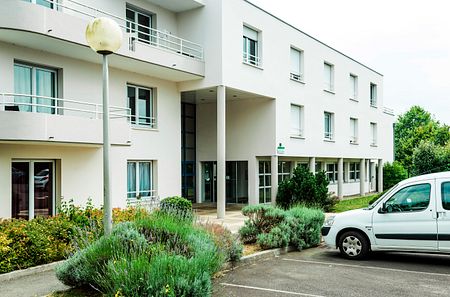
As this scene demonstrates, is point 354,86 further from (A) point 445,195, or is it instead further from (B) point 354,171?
(A) point 445,195

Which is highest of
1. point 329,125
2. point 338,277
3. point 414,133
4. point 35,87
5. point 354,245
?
point 414,133

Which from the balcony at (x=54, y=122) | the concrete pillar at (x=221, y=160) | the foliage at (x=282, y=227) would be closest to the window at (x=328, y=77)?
the concrete pillar at (x=221, y=160)

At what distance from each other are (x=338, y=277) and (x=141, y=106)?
11555 mm

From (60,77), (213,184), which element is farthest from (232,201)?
(60,77)

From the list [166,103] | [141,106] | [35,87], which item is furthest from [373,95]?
[35,87]

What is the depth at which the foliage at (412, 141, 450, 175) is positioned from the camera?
106 feet

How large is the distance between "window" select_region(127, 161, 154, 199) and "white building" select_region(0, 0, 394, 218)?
48mm

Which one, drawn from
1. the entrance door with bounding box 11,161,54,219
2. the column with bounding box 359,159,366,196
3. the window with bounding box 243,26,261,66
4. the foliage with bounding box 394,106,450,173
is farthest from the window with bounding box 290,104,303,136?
the foliage with bounding box 394,106,450,173

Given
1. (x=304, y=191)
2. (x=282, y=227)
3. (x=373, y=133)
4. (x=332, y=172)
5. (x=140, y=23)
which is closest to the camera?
(x=282, y=227)

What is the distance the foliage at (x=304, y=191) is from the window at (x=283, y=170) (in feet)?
9.29

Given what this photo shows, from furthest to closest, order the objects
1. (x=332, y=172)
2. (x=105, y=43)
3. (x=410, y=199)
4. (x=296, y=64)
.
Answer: (x=332, y=172)
(x=296, y=64)
(x=410, y=199)
(x=105, y=43)

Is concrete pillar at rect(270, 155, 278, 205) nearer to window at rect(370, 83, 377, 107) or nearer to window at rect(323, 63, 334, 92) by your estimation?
window at rect(323, 63, 334, 92)

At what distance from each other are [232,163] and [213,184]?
1.67 metres

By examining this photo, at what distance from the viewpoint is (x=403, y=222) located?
9781 millimetres
